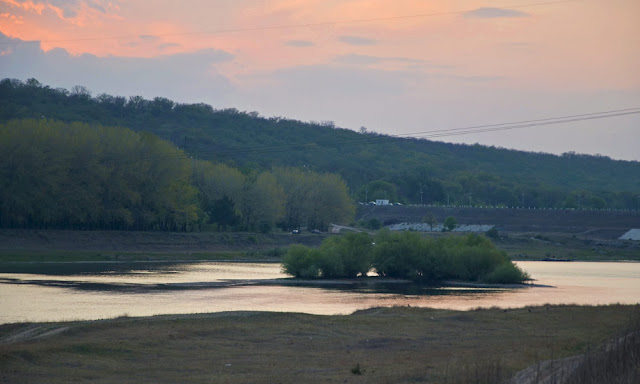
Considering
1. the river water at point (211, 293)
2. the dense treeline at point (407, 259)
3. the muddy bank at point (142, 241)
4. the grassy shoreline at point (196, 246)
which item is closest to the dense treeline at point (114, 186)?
the muddy bank at point (142, 241)

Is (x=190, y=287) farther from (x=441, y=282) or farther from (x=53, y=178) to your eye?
(x=53, y=178)

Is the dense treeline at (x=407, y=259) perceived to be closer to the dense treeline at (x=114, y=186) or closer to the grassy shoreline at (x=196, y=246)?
the grassy shoreline at (x=196, y=246)

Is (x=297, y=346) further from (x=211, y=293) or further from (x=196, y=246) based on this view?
(x=196, y=246)

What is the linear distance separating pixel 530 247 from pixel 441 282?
51065mm

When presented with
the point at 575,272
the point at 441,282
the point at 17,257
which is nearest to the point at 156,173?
the point at 17,257

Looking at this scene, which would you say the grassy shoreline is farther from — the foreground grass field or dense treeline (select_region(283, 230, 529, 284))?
the foreground grass field

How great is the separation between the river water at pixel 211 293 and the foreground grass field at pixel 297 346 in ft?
29.2

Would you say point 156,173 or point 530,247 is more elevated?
point 156,173

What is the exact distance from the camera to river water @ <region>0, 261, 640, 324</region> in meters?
45.7

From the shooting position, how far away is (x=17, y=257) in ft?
263

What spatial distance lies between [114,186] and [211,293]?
4444 cm

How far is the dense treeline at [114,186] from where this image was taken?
89.0 metres

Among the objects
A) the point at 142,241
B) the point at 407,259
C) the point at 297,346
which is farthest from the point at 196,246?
the point at 297,346

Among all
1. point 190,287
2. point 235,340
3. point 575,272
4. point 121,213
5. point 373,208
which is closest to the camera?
point 235,340
